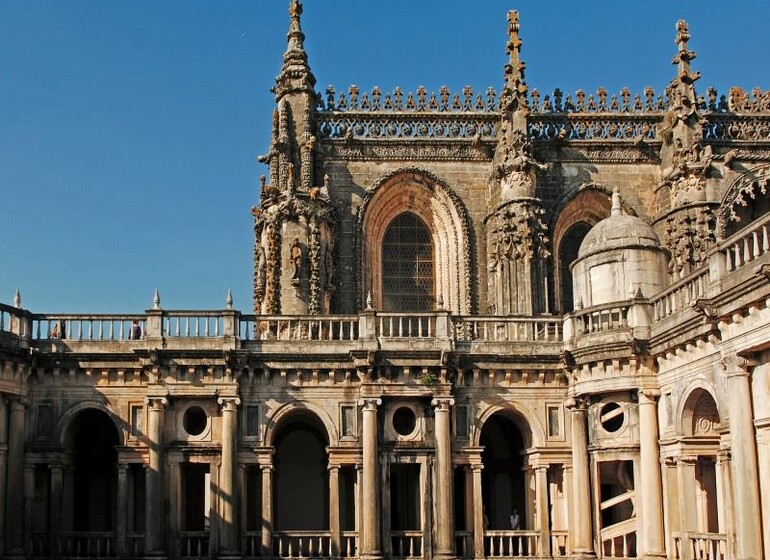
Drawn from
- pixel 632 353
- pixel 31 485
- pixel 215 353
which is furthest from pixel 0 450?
pixel 632 353

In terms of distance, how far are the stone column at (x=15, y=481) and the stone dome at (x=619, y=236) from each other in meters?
17.2

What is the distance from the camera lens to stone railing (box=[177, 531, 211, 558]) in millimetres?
31891

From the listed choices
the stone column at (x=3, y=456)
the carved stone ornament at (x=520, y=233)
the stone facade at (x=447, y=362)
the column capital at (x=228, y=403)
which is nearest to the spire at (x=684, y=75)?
the stone facade at (x=447, y=362)

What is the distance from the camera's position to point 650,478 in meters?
29.2

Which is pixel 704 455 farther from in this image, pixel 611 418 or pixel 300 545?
pixel 300 545

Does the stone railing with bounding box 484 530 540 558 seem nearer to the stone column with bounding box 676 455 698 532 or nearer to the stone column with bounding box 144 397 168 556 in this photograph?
the stone column with bounding box 676 455 698 532

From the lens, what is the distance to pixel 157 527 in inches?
1243

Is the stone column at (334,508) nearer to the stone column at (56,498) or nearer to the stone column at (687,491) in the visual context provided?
the stone column at (56,498)

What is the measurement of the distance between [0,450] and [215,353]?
6.58 metres

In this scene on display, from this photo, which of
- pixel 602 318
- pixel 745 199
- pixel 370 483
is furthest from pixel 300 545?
pixel 745 199

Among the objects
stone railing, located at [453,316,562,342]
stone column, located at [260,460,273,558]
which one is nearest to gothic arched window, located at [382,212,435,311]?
stone railing, located at [453,316,562,342]

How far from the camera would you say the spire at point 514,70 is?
38.5 meters

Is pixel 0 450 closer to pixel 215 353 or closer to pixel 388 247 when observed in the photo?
pixel 215 353

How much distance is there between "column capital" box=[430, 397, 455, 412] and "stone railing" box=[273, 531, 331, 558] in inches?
193
